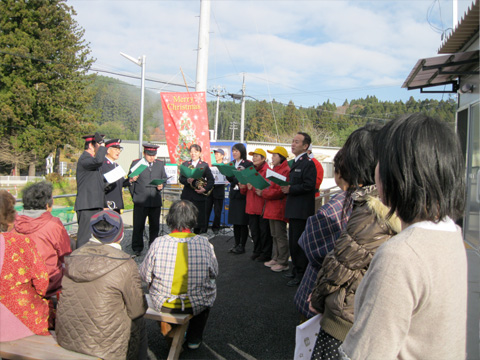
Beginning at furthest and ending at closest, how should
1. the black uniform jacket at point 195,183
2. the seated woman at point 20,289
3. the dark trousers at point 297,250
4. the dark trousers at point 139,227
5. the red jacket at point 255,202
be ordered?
the black uniform jacket at point 195,183 → the dark trousers at point 139,227 → the red jacket at point 255,202 → the dark trousers at point 297,250 → the seated woman at point 20,289

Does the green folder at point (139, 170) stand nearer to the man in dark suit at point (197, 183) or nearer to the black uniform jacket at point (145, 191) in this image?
the black uniform jacket at point (145, 191)

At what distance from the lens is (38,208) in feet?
11.6

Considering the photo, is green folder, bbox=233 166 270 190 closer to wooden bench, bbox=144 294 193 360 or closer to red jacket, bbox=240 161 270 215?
red jacket, bbox=240 161 270 215

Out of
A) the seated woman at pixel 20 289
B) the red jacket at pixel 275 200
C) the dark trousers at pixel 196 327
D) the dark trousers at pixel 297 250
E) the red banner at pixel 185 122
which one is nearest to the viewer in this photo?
the seated woman at pixel 20 289

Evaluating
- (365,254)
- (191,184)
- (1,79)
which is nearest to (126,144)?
(1,79)

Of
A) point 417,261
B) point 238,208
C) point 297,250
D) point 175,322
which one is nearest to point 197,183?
point 238,208

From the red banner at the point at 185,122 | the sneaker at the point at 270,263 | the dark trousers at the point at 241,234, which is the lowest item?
the sneaker at the point at 270,263

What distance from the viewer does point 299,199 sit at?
496 cm

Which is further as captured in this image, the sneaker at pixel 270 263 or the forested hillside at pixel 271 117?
the forested hillside at pixel 271 117

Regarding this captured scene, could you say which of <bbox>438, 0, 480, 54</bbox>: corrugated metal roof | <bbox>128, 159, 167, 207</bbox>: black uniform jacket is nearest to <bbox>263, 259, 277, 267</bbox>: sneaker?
<bbox>128, 159, 167, 207</bbox>: black uniform jacket

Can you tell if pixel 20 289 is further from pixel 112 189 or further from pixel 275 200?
pixel 275 200

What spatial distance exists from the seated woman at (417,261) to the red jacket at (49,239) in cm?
299

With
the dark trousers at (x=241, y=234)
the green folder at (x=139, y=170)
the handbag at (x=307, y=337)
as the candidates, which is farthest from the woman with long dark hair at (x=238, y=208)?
the handbag at (x=307, y=337)

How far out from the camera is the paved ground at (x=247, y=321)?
3188 millimetres
